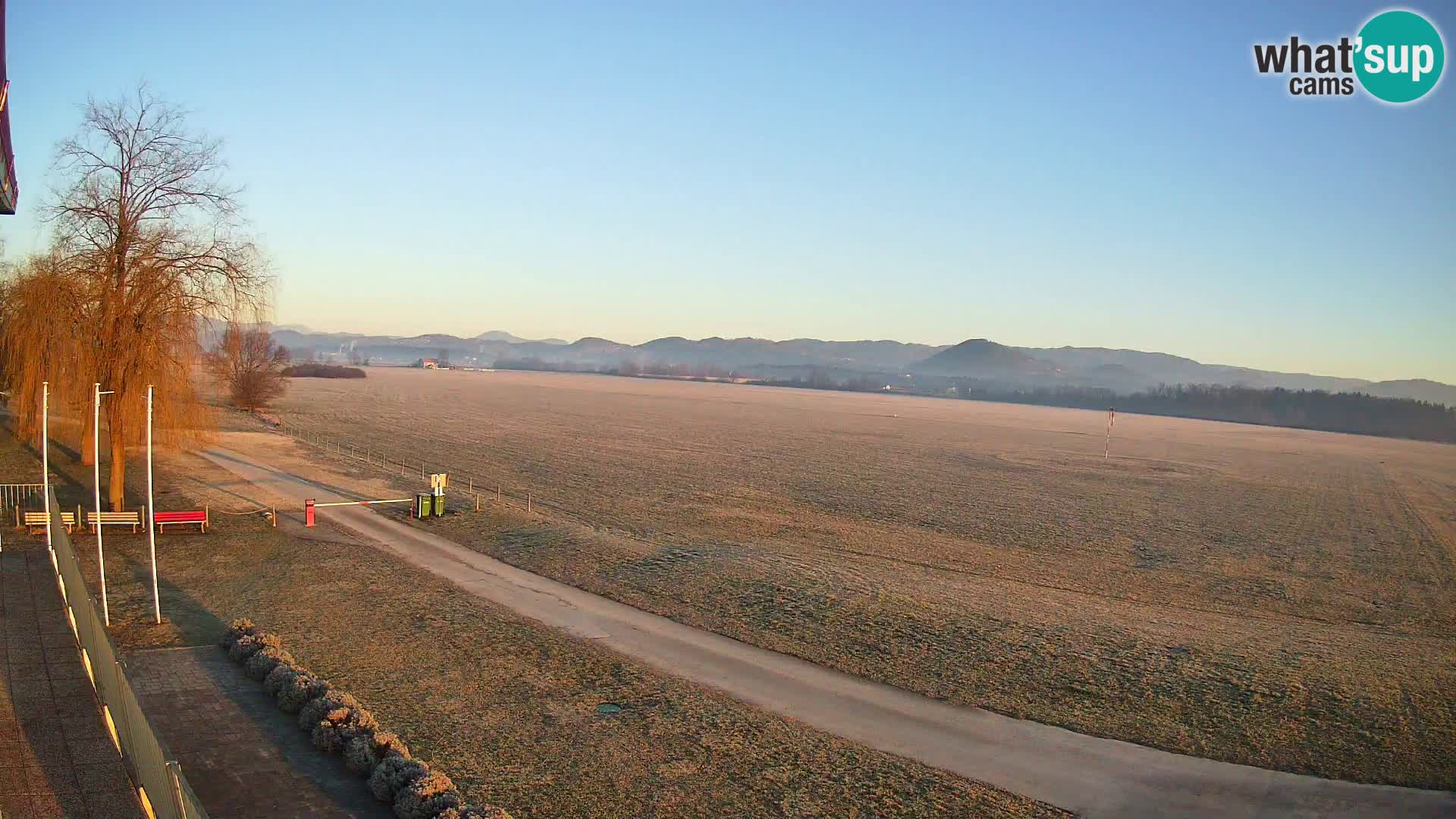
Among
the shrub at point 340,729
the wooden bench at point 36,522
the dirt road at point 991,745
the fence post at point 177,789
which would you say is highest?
the fence post at point 177,789

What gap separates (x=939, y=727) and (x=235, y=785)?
9.94m

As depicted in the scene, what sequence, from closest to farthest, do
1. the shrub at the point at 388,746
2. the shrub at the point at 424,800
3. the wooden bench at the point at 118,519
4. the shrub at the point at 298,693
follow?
Answer: the shrub at the point at 424,800 < the shrub at the point at 388,746 < the shrub at the point at 298,693 < the wooden bench at the point at 118,519

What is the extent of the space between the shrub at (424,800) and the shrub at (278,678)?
4.23 meters

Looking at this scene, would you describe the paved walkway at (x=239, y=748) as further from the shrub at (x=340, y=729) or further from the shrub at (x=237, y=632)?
the shrub at (x=237, y=632)

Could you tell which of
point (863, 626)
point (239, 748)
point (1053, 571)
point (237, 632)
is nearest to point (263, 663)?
point (237, 632)

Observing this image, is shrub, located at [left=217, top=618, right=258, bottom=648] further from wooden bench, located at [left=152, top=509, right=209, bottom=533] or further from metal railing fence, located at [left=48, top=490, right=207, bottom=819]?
wooden bench, located at [left=152, top=509, right=209, bottom=533]

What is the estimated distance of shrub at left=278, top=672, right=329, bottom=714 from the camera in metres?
13.2

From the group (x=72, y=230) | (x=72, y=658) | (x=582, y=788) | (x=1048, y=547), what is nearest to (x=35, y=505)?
(x=72, y=230)

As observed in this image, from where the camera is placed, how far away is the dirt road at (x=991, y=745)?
12102mm

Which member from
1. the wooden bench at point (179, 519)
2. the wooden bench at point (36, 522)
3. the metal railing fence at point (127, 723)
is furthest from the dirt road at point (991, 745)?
the wooden bench at point (36, 522)

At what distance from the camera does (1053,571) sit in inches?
1060

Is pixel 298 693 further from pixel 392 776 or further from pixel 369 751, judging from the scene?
pixel 392 776

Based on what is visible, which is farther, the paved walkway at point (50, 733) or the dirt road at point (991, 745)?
the dirt road at point (991, 745)

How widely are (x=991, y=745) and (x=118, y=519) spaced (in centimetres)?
2495
